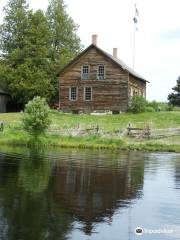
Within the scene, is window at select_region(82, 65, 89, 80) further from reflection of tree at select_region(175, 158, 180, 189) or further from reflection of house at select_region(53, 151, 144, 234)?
reflection of house at select_region(53, 151, 144, 234)

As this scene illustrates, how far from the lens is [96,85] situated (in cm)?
5812

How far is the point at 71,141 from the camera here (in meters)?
36.2

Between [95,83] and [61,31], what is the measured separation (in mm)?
15249

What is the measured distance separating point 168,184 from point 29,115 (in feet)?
64.3

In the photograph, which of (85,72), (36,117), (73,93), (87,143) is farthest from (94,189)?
(73,93)

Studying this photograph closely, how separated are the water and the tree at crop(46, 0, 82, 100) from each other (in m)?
47.9

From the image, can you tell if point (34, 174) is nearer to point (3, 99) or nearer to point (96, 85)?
point (96, 85)

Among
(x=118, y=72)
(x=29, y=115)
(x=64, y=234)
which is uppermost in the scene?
(x=118, y=72)

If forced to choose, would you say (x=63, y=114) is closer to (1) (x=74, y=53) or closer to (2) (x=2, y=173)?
(1) (x=74, y=53)

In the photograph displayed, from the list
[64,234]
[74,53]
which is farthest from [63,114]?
[64,234]

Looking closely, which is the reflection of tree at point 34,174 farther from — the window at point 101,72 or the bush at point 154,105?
the bush at point 154,105

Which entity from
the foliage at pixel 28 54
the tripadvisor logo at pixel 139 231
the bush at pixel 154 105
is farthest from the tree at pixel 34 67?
the tripadvisor logo at pixel 139 231

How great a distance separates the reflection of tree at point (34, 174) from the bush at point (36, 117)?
10735mm

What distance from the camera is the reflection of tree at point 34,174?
15250 mm
